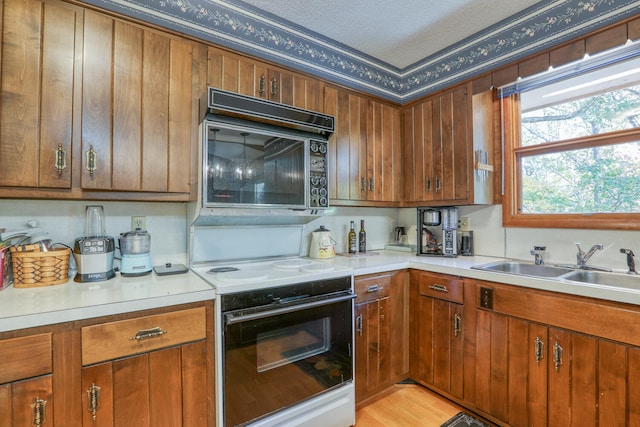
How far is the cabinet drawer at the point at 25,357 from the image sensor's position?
100cm

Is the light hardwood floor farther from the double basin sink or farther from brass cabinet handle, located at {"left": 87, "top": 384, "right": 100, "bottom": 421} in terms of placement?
brass cabinet handle, located at {"left": 87, "top": 384, "right": 100, "bottom": 421}

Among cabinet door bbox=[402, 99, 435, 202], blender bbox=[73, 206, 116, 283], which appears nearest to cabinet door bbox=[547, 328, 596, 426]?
cabinet door bbox=[402, 99, 435, 202]

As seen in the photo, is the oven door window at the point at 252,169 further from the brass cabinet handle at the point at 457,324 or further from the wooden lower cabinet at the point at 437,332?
the brass cabinet handle at the point at 457,324

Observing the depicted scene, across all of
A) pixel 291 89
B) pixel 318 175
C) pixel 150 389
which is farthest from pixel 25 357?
pixel 291 89

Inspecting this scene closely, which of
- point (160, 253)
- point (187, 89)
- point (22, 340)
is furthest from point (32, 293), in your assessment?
point (187, 89)

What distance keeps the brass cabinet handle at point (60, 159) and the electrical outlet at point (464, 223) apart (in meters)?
2.64

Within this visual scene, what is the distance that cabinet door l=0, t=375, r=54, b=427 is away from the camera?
3.31ft

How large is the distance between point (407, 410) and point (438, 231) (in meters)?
1.34

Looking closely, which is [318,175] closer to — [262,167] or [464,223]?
[262,167]

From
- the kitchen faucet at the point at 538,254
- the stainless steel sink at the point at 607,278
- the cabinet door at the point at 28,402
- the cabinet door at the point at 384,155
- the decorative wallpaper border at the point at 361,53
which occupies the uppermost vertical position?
the decorative wallpaper border at the point at 361,53

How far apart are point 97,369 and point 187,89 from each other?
4.58 ft

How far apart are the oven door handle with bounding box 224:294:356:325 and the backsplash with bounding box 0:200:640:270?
705mm

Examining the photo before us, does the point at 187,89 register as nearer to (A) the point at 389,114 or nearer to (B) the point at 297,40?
(B) the point at 297,40

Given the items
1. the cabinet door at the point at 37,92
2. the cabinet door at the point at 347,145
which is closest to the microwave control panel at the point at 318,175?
the cabinet door at the point at 347,145
